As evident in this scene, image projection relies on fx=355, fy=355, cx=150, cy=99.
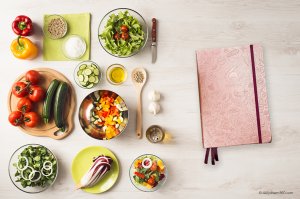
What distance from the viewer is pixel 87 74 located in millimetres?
1886

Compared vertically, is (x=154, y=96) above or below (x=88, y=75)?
below

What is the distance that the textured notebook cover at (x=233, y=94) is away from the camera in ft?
6.33

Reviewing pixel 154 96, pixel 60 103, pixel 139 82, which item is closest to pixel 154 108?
pixel 154 96

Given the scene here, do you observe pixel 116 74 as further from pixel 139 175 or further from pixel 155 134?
pixel 139 175

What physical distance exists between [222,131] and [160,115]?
348 mm

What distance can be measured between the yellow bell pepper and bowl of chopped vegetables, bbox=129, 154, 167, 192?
803 mm

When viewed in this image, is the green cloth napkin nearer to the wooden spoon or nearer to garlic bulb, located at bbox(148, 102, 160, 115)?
the wooden spoon

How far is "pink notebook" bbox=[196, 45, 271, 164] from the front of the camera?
1.93 metres

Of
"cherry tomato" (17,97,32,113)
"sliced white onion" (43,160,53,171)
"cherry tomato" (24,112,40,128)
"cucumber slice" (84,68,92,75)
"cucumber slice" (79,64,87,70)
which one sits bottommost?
"sliced white onion" (43,160,53,171)

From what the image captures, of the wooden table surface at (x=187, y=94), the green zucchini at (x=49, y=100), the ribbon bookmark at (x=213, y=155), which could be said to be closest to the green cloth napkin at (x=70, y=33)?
the wooden table surface at (x=187, y=94)

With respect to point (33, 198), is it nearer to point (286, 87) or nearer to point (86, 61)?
point (86, 61)

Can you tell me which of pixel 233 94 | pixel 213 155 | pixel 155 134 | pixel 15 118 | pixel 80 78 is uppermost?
pixel 80 78

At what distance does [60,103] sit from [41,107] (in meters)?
0.14

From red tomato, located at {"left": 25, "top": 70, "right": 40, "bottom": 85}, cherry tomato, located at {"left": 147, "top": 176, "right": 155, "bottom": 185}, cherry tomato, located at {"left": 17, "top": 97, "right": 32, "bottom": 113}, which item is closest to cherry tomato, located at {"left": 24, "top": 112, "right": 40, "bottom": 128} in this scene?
cherry tomato, located at {"left": 17, "top": 97, "right": 32, "bottom": 113}
